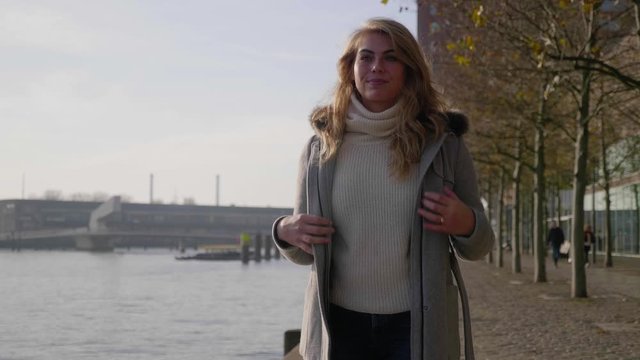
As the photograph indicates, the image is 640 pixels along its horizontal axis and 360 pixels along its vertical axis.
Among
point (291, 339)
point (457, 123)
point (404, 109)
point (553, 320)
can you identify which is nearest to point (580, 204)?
point (553, 320)

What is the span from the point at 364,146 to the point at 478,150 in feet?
91.6

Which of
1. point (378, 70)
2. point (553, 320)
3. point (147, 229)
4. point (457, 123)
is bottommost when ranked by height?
point (553, 320)

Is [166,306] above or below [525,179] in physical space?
below

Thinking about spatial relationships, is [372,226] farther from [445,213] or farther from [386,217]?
[445,213]

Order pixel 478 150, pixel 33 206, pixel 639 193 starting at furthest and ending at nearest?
1. pixel 33 206
2. pixel 639 193
3. pixel 478 150

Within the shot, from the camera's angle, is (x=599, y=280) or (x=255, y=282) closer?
(x=599, y=280)

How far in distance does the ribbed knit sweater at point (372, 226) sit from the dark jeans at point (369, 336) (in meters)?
0.03

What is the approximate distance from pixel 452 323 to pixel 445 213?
15.3 inches

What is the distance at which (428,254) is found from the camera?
2.99 meters

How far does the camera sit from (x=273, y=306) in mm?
33281

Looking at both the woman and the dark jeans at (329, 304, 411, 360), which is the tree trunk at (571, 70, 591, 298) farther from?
the dark jeans at (329, 304, 411, 360)

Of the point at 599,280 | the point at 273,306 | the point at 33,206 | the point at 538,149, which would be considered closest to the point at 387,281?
the point at 538,149

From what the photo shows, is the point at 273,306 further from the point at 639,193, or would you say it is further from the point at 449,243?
the point at 449,243

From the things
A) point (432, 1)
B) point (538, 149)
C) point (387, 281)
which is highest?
point (432, 1)
